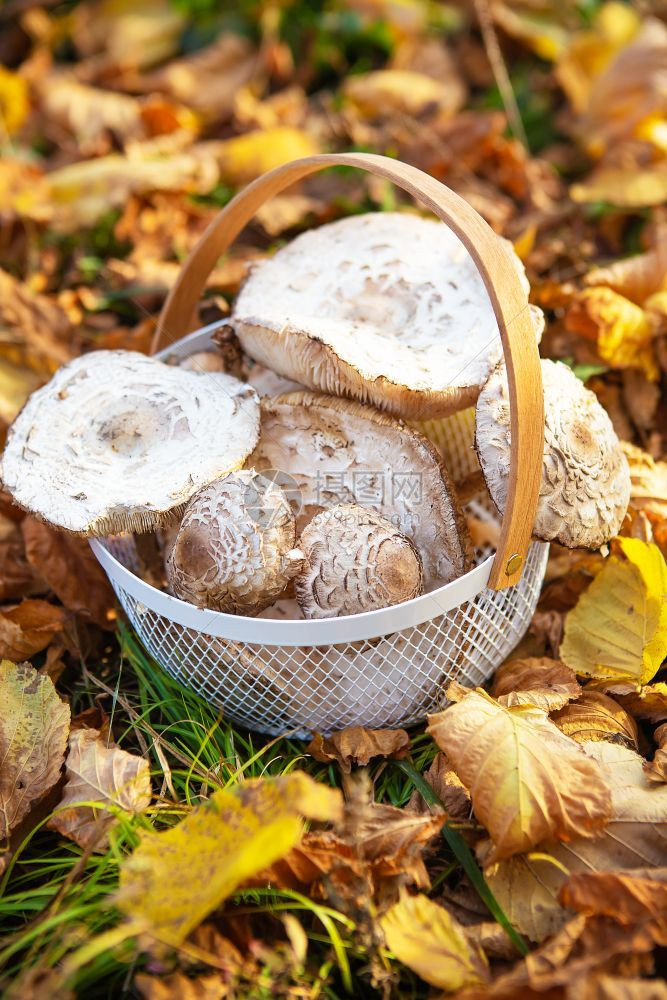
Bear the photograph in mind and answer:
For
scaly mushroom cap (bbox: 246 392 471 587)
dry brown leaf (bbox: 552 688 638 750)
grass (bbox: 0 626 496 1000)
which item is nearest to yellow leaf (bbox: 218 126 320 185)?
scaly mushroom cap (bbox: 246 392 471 587)

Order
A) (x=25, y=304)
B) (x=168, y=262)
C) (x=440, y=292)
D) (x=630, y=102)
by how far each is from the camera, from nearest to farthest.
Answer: (x=440, y=292) < (x=25, y=304) < (x=168, y=262) < (x=630, y=102)

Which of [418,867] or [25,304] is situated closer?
[418,867]

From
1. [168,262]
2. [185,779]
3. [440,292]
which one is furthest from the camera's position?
[168,262]

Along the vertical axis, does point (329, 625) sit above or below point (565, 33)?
below

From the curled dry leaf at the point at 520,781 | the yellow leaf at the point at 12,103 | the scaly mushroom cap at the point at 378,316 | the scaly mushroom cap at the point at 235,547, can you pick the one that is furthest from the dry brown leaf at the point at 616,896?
the yellow leaf at the point at 12,103

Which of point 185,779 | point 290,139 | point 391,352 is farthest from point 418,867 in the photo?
point 290,139

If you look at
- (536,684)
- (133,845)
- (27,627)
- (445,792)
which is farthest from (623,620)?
(27,627)

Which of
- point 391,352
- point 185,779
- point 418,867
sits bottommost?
point 185,779

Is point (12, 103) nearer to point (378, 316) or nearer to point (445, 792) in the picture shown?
point (378, 316)

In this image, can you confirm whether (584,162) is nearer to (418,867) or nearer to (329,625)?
(329,625)
